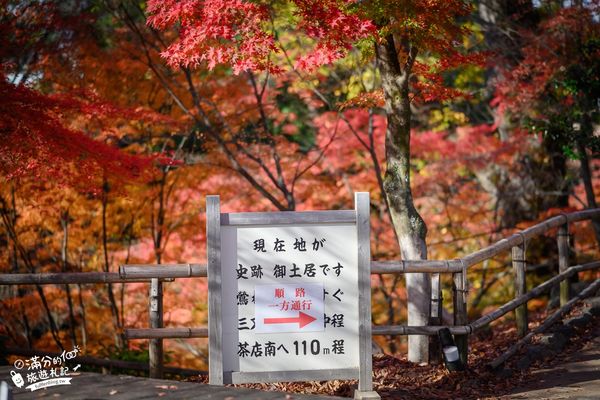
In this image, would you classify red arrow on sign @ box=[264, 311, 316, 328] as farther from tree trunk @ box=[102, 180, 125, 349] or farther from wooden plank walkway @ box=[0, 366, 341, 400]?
tree trunk @ box=[102, 180, 125, 349]

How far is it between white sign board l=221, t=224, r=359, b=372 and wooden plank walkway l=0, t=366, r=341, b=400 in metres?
0.21

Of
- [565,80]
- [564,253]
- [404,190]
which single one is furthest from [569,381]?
[565,80]

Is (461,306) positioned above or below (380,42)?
below

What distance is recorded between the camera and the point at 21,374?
18.4 feet

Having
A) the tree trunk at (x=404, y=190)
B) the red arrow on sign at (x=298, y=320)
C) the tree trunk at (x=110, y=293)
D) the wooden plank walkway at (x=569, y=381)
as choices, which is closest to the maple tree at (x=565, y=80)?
the tree trunk at (x=404, y=190)

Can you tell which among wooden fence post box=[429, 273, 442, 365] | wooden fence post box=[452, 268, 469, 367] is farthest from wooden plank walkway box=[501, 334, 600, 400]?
wooden fence post box=[429, 273, 442, 365]

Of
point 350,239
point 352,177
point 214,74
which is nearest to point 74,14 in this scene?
point 214,74

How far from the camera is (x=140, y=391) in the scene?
5.13 m

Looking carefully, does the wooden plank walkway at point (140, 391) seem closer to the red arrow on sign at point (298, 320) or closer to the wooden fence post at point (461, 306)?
the red arrow on sign at point (298, 320)

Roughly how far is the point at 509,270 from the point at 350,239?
30.2ft

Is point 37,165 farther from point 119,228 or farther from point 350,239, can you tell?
point 119,228

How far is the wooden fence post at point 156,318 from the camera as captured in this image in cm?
598

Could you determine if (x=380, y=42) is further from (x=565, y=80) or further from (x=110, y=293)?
(x=110, y=293)

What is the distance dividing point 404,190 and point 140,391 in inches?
132
